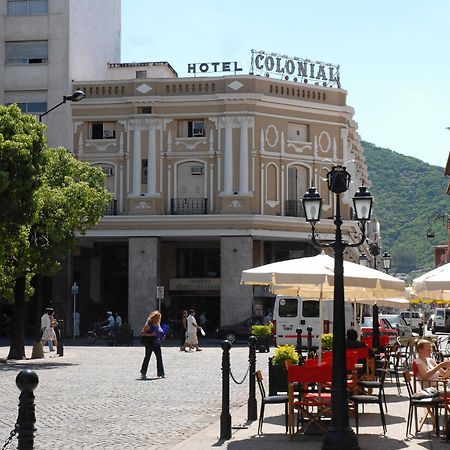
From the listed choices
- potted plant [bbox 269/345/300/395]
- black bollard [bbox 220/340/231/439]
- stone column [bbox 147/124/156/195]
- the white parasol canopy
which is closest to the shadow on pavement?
the white parasol canopy

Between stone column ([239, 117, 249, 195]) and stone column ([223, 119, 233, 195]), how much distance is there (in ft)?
1.67

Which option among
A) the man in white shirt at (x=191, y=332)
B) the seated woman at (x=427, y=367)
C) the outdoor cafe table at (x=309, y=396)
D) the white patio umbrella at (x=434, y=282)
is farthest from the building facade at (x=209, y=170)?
the outdoor cafe table at (x=309, y=396)

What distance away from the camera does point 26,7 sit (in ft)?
175

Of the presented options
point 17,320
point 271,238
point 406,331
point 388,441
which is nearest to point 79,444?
point 388,441

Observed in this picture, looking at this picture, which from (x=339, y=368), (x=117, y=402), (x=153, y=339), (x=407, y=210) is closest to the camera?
(x=339, y=368)

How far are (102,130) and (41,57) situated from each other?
16.9 ft

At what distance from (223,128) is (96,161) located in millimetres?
6882

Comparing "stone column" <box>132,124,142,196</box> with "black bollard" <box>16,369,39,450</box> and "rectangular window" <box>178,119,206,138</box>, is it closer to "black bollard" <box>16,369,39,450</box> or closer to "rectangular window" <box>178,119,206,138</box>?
"rectangular window" <box>178,119,206,138</box>

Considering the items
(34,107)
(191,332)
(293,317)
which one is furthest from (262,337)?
(34,107)

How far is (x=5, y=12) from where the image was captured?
2103 inches

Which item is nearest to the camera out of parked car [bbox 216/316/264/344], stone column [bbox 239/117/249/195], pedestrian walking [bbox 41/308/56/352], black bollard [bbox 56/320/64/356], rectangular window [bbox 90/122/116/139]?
black bollard [bbox 56/320/64/356]

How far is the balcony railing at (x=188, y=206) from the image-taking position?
50.6m

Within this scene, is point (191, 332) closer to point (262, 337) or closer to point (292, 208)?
point (262, 337)

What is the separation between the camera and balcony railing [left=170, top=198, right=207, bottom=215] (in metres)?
50.6
